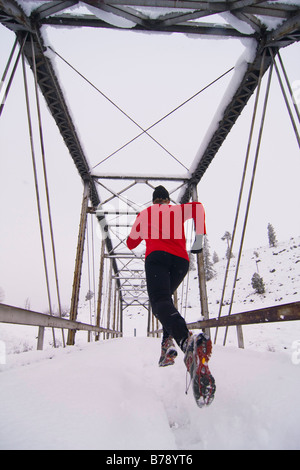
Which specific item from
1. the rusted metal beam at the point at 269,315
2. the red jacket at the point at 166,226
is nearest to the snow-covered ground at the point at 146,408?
the rusted metal beam at the point at 269,315

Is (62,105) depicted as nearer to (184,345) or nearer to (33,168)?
(33,168)

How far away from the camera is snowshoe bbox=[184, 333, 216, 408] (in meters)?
1.44

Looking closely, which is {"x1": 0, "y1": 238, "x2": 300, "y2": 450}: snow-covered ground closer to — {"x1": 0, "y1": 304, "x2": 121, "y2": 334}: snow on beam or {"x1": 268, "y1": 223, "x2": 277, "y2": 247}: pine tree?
{"x1": 0, "y1": 304, "x2": 121, "y2": 334}: snow on beam

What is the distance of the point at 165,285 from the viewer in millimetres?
2188

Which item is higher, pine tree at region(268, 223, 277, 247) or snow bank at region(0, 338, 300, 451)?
pine tree at region(268, 223, 277, 247)

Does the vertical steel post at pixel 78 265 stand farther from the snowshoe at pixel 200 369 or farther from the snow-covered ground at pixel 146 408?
the snowshoe at pixel 200 369

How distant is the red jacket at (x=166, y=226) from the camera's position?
234 cm

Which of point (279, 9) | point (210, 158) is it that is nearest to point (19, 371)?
point (279, 9)

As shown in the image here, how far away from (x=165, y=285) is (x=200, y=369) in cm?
79

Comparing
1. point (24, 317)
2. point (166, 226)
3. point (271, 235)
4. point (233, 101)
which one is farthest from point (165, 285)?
point (271, 235)

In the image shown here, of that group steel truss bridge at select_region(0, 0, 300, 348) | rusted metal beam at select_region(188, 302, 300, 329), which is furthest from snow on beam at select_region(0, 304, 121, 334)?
rusted metal beam at select_region(188, 302, 300, 329)

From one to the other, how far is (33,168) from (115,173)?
12.1 feet

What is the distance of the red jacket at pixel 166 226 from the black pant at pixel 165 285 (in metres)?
0.08

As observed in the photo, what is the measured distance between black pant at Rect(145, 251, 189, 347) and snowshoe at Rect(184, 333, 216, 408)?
0.67ft
